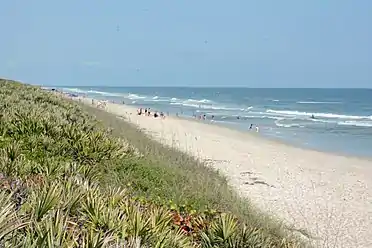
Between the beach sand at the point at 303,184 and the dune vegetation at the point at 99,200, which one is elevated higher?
the dune vegetation at the point at 99,200

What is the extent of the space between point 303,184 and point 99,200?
13.6 metres

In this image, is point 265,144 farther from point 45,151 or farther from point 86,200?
point 86,200

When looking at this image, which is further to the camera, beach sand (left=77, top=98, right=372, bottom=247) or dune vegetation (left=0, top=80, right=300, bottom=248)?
beach sand (left=77, top=98, right=372, bottom=247)

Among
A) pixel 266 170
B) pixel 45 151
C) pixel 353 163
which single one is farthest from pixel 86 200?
pixel 353 163

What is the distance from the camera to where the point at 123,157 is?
29.9ft

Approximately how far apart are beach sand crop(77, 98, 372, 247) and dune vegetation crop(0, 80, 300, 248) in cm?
281

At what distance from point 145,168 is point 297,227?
4009mm

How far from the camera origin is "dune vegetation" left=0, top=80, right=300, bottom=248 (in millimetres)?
3451

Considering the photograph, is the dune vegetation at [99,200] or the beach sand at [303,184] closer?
the dune vegetation at [99,200]

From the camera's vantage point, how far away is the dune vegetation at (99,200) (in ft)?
11.3

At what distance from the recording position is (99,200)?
4.42 m

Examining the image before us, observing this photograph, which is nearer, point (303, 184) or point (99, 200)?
point (99, 200)

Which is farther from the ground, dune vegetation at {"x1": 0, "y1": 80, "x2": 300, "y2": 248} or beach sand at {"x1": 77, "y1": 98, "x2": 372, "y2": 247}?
dune vegetation at {"x1": 0, "y1": 80, "x2": 300, "y2": 248}

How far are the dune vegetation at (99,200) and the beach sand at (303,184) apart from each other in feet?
9.21
